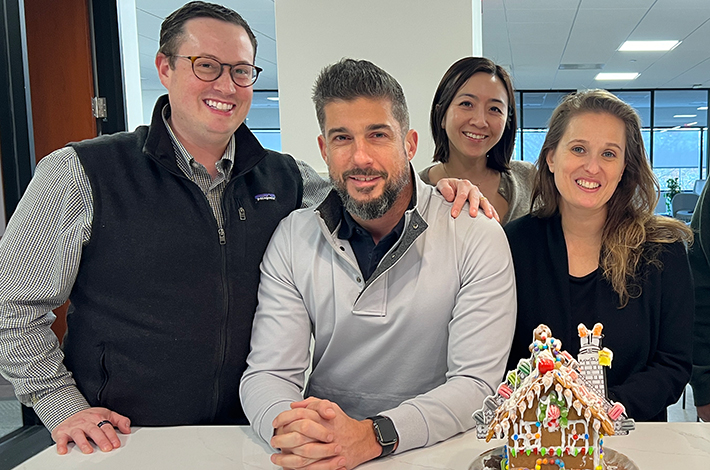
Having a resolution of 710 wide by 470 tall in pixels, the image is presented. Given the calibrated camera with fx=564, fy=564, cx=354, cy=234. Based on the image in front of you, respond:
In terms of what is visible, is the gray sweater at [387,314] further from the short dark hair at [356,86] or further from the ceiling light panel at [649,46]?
the ceiling light panel at [649,46]

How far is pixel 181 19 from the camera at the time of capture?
5.15 ft

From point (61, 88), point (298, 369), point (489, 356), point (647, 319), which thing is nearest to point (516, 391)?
point (489, 356)

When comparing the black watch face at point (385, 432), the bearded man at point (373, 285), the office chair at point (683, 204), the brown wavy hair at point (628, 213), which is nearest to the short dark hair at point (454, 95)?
the brown wavy hair at point (628, 213)

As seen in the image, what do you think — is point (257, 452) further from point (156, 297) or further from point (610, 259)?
point (610, 259)

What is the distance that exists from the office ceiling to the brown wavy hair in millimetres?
2049

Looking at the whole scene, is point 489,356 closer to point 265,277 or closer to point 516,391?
point 516,391

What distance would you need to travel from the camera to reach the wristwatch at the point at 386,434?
1138 millimetres

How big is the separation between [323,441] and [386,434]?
0.13 metres

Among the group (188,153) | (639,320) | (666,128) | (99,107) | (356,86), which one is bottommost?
(639,320)

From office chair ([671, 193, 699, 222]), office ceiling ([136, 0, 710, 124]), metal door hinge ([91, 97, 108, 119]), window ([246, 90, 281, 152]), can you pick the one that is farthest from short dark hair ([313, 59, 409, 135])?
window ([246, 90, 281, 152])

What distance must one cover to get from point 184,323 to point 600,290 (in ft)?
3.77

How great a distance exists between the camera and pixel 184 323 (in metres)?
1.49

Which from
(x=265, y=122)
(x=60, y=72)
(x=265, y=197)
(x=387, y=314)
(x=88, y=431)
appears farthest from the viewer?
(x=265, y=122)

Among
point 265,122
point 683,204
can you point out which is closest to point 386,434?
point 683,204
